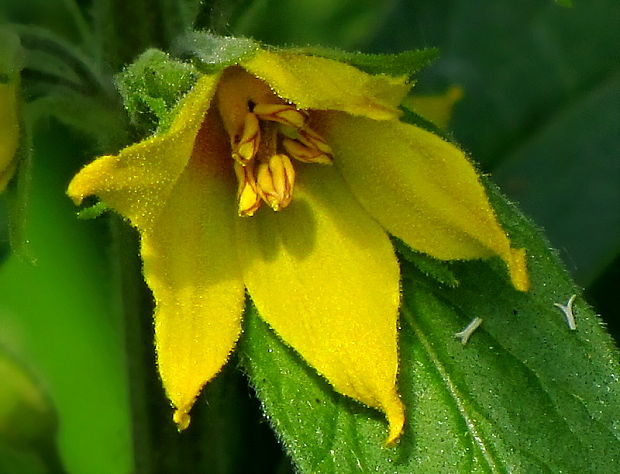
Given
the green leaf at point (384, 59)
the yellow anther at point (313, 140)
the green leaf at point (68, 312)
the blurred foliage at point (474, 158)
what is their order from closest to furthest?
the green leaf at point (384, 59), the yellow anther at point (313, 140), the blurred foliage at point (474, 158), the green leaf at point (68, 312)

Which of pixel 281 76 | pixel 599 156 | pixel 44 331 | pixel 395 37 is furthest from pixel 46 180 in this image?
pixel 281 76

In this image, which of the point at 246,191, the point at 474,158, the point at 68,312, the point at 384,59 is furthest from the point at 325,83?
the point at 68,312

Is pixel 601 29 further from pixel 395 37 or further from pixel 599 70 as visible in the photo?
pixel 395 37

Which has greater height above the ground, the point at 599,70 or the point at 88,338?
the point at 599,70

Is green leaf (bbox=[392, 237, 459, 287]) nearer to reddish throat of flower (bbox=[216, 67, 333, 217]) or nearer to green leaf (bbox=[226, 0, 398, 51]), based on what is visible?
reddish throat of flower (bbox=[216, 67, 333, 217])

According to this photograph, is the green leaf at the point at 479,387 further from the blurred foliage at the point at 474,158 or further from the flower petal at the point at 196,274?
the blurred foliage at the point at 474,158

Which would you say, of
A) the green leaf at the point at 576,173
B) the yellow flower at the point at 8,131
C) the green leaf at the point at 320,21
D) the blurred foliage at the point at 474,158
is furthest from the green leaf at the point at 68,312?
the yellow flower at the point at 8,131

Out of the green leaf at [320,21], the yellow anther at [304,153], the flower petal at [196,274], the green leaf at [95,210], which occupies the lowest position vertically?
the green leaf at [320,21]
